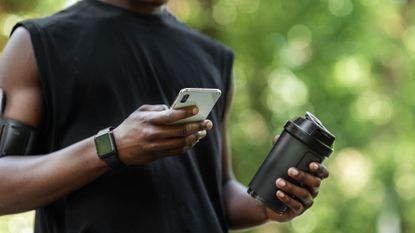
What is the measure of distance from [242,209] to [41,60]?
2.85 ft

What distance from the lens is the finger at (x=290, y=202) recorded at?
228 cm

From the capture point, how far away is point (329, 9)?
8.16m

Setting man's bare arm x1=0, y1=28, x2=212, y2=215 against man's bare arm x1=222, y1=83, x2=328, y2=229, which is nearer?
man's bare arm x1=0, y1=28, x2=212, y2=215

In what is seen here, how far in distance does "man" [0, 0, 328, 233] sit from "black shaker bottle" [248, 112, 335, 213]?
0.10ft

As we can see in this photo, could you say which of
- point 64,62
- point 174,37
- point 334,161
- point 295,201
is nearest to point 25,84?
point 64,62

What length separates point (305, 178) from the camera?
2270 millimetres

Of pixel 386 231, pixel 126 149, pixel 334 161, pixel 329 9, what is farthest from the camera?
pixel 386 231

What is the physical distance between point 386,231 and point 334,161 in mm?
2699

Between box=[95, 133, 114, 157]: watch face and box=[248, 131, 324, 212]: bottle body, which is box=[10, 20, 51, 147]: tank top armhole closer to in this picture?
box=[95, 133, 114, 157]: watch face

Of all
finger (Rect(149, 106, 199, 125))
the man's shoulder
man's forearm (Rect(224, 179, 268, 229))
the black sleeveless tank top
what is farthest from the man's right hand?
man's forearm (Rect(224, 179, 268, 229))

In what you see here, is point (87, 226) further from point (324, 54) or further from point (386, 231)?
point (386, 231)

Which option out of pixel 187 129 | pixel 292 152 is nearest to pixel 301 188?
pixel 292 152

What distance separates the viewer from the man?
80.4 inches

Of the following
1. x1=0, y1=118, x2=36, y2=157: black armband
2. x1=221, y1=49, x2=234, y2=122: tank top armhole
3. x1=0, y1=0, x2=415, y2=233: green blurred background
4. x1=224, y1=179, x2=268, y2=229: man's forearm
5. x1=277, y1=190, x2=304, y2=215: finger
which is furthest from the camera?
x1=0, y1=0, x2=415, y2=233: green blurred background
